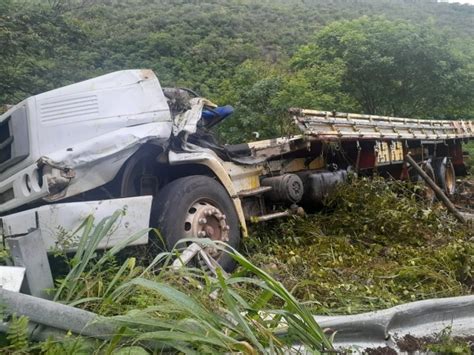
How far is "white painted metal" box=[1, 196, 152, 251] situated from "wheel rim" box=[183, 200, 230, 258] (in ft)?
1.77

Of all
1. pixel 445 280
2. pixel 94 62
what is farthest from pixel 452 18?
pixel 445 280

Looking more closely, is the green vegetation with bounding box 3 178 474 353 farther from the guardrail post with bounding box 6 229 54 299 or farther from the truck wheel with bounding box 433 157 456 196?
the truck wheel with bounding box 433 157 456 196

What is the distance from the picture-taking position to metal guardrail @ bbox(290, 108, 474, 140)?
5.64 m

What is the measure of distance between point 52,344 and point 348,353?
136cm

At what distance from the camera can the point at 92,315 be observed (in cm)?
210

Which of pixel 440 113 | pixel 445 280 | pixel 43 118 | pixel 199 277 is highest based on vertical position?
pixel 43 118

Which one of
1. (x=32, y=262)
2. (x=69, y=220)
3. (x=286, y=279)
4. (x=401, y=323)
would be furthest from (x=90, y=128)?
(x=401, y=323)

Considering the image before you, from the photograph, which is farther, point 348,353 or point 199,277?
point 199,277

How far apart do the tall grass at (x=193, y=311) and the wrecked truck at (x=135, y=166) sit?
2.62 feet

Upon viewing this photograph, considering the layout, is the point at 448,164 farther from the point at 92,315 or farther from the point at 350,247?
the point at 92,315

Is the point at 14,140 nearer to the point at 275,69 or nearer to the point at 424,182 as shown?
the point at 424,182

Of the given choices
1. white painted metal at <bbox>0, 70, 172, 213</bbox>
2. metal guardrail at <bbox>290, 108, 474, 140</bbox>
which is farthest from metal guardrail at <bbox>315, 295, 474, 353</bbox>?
metal guardrail at <bbox>290, 108, 474, 140</bbox>

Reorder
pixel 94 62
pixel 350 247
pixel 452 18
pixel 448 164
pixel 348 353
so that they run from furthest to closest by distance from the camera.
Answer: pixel 452 18 → pixel 94 62 → pixel 448 164 → pixel 350 247 → pixel 348 353

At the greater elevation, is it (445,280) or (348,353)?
(348,353)
